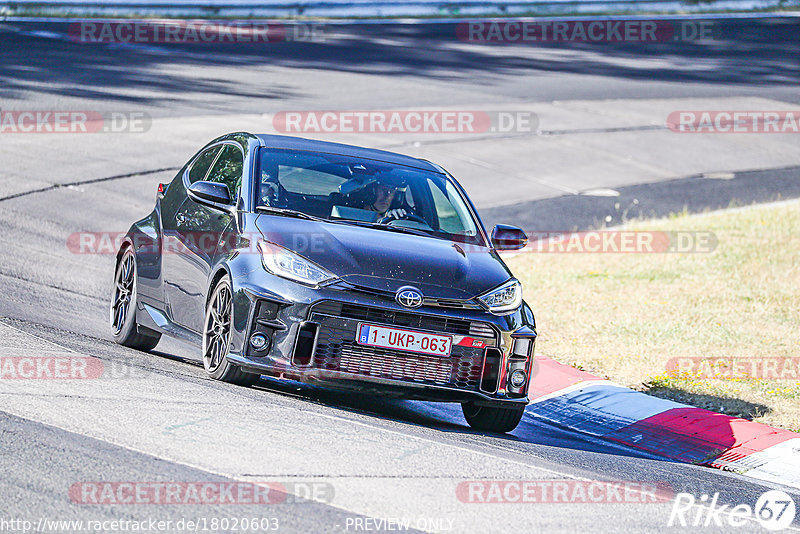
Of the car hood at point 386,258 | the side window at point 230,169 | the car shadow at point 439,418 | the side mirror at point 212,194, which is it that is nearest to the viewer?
the car hood at point 386,258

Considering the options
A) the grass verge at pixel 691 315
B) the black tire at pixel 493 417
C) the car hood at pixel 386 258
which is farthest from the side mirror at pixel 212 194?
the grass verge at pixel 691 315

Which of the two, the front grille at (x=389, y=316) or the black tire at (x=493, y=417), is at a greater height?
the front grille at (x=389, y=316)

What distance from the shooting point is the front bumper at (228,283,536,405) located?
6.85 m

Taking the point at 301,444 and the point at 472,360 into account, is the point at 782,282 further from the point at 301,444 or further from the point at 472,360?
the point at 301,444

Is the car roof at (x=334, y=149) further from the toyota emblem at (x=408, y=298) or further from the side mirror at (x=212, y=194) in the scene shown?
the toyota emblem at (x=408, y=298)

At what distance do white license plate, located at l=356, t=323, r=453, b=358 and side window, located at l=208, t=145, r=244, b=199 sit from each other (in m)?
1.57

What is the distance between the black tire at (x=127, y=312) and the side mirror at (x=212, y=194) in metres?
1.24

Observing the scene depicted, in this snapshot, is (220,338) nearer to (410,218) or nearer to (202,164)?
(410,218)

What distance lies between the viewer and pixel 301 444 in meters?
5.96

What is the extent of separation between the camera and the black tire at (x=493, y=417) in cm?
759

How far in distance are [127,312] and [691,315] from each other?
542 centimetres

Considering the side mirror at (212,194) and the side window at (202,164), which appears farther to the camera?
the side window at (202,164)

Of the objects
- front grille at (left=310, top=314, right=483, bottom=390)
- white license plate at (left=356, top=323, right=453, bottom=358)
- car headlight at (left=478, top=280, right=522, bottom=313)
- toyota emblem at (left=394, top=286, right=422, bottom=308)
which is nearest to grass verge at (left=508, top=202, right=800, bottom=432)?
car headlight at (left=478, top=280, right=522, bottom=313)

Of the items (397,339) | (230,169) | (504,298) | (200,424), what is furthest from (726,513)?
(230,169)
